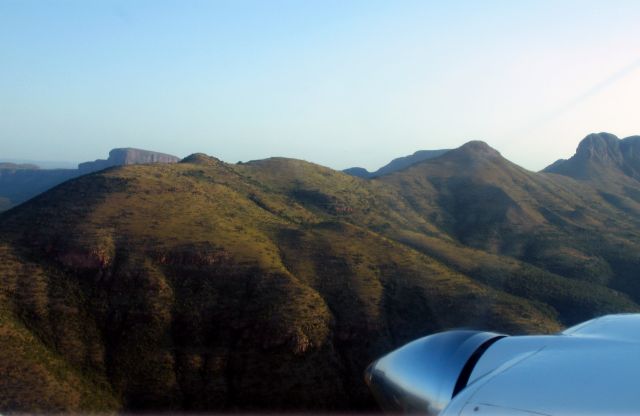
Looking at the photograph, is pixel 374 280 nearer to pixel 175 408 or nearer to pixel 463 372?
pixel 175 408

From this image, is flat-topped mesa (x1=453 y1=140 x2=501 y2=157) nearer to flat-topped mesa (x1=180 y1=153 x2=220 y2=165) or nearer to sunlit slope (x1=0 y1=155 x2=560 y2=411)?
flat-topped mesa (x1=180 y1=153 x2=220 y2=165)

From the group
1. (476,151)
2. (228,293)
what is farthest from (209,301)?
(476,151)

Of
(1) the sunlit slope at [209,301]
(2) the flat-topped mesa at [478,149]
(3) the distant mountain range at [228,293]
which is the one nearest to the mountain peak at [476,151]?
(2) the flat-topped mesa at [478,149]

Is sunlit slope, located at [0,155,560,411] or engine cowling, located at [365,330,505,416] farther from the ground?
engine cowling, located at [365,330,505,416]

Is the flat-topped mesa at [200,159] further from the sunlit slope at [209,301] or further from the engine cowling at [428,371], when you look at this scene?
the engine cowling at [428,371]

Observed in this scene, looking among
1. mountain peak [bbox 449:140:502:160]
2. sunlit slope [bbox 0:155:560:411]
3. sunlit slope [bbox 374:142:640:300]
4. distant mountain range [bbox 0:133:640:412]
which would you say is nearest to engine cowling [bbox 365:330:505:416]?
distant mountain range [bbox 0:133:640:412]
